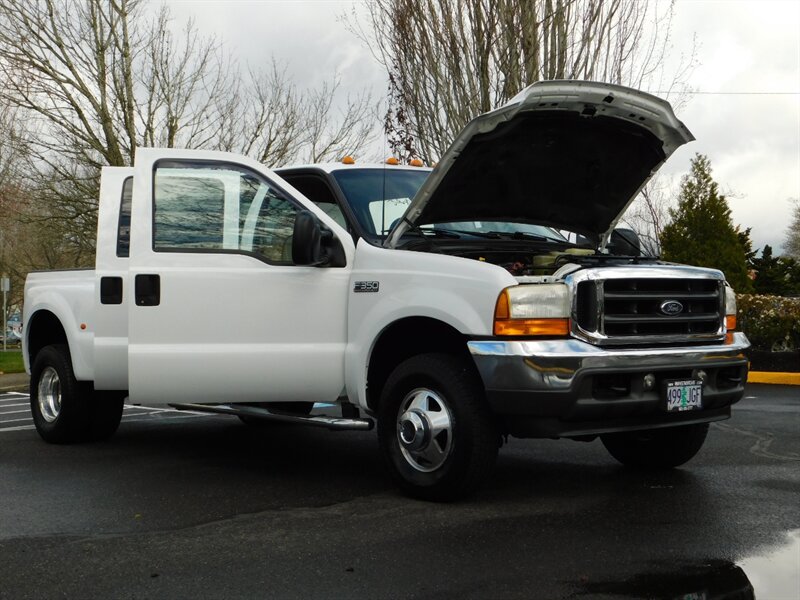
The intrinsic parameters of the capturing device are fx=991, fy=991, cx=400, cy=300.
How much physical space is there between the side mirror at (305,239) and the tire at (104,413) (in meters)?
2.71

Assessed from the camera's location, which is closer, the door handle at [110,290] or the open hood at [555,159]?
the open hood at [555,159]

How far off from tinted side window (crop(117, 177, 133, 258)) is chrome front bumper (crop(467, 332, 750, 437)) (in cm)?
295

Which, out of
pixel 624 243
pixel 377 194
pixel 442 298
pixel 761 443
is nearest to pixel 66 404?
pixel 377 194

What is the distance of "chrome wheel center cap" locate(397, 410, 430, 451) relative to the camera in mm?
5480

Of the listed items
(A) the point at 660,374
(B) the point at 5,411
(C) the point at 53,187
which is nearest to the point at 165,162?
(A) the point at 660,374

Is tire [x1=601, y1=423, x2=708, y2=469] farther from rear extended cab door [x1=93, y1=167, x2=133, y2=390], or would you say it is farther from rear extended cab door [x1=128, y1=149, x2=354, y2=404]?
rear extended cab door [x1=93, y1=167, x2=133, y2=390]

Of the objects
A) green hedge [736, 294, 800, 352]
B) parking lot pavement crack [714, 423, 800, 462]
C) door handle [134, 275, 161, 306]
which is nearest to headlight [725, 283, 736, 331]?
parking lot pavement crack [714, 423, 800, 462]

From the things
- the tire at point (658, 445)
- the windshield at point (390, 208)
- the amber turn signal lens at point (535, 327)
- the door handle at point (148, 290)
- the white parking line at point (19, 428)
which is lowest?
the white parking line at point (19, 428)

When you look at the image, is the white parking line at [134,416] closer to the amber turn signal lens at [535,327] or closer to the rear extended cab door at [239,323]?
the rear extended cab door at [239,323]

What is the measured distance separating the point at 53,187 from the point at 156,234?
1848cm

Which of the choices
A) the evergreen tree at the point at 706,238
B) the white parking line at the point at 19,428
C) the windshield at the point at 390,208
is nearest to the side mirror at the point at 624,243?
the windshield at the point at 390,208

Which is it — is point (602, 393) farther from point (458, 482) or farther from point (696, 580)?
point (696, 580)

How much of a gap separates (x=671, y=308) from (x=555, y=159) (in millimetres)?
1334

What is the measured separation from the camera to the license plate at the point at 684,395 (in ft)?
17.6
